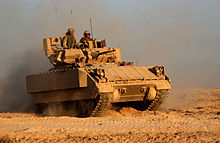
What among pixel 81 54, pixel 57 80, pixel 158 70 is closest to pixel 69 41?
pixel 81 54

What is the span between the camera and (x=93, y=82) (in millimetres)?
13234

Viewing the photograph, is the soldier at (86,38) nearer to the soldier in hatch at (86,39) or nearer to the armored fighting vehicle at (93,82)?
the soldier in hatch at (86,39)

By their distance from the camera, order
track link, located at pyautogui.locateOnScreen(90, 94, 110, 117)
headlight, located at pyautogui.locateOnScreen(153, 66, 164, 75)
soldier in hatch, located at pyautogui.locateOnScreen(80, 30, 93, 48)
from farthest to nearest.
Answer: soldier in hatch, located at pyautogui.locateOnScreen(80, 30, 93, 48), headlight, located at pyautogui.locateOnScreen(153, 66, 164, 75), track link, located at pyautogui.locateOnScreen(90, 94, 110, 117)

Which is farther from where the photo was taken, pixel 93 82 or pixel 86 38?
pixel 86 38

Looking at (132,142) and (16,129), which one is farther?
(16,129)

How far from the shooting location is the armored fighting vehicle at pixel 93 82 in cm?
1352

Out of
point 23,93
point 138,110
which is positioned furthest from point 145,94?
point 23,93

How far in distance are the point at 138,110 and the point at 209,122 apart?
5077 millimetres

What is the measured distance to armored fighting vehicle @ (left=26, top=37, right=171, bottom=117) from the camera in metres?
13.5

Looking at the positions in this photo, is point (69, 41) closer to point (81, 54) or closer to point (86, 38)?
point (86, 38)

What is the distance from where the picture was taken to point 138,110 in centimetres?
1569

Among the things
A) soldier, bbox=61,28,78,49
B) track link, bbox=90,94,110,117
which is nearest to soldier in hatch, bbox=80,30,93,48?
soldier, bbox=61,28,78,49

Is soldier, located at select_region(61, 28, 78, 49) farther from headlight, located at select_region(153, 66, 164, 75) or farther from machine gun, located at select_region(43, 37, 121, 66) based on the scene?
headlight, located at select_region(153, 66, 164, 75)

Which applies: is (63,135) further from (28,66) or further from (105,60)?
(28,66)
